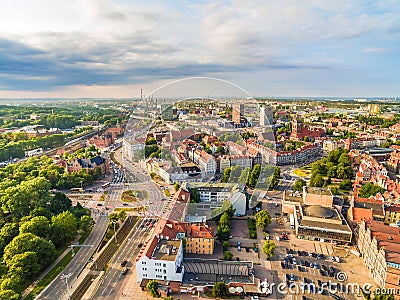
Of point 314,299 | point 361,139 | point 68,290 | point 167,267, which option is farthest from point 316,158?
point 68,290

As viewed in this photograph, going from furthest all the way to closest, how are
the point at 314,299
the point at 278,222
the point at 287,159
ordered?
the point at 287,159, the point at 278,222, the point at 314,299

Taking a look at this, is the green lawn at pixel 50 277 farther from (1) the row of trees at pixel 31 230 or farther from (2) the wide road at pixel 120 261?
(2) the wide road at pixel 120 261

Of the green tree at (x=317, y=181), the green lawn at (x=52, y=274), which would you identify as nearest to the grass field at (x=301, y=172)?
the green tree at (x=317, y=181)

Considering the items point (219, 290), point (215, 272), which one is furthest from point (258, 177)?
point (219, 290)

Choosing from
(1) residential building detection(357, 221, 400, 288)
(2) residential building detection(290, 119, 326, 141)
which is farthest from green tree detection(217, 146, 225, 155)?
(2) residential building detection(290, 119, 326, 141)

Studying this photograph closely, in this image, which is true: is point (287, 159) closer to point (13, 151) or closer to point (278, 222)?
point (278, 222)

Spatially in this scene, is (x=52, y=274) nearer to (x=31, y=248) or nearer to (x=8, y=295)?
(x=31, y=248)
